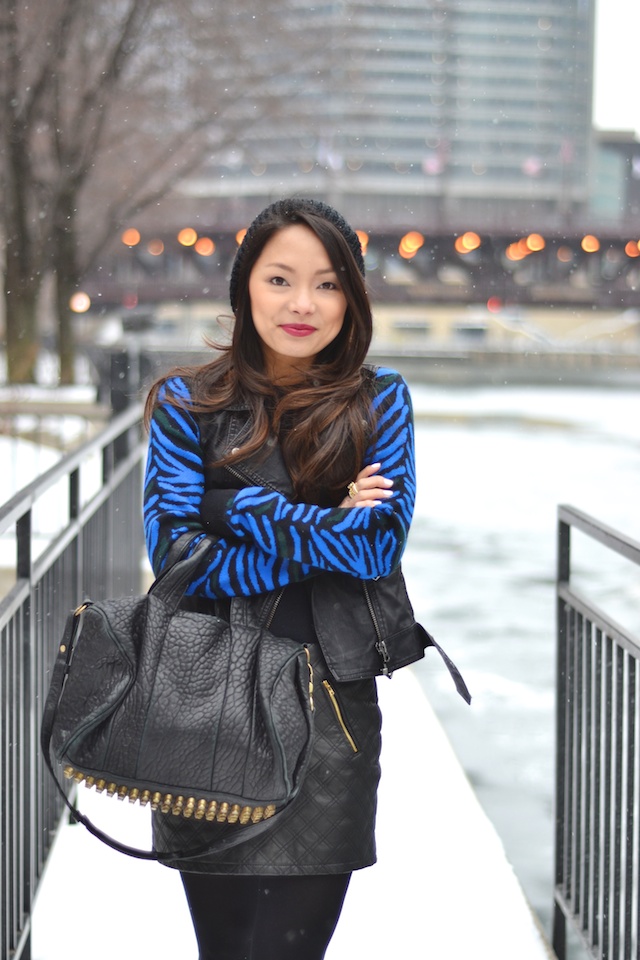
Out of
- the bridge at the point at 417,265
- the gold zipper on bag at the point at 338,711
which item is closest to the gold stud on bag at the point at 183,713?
the gold zipper on bag at the point at 338,711

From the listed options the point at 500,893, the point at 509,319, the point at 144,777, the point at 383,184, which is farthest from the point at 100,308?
the point at 509,319

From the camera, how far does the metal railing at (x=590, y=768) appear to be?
260 centimetres

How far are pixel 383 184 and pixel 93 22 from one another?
62207 mm

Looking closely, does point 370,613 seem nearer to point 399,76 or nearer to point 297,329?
point 297,329

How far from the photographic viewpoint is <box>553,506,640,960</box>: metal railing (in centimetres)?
260

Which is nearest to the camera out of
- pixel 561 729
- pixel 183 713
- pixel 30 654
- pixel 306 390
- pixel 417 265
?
pixel 183 713

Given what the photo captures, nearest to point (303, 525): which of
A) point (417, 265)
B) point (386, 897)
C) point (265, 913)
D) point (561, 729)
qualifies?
point (265, 913)

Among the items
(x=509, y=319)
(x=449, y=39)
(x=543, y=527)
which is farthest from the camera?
(x=509, y=319)

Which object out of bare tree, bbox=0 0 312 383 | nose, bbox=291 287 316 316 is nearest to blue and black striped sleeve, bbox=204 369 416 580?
nose, bbox=291 287 316 316

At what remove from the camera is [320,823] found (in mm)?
1869

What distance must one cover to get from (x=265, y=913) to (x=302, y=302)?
95 centimetres

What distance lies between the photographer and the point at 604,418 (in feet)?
95.6

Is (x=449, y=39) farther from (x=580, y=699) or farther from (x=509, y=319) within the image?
(x=509, y=319)

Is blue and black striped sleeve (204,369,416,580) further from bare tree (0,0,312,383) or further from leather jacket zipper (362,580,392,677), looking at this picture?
bare tree (0,0,312,383)
